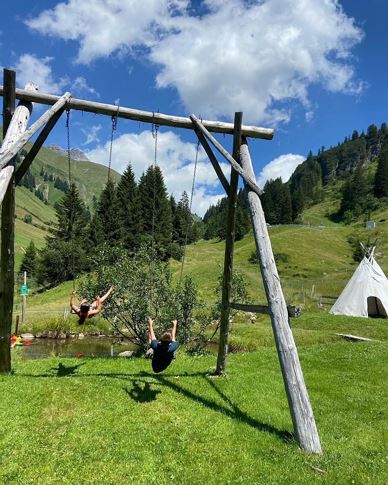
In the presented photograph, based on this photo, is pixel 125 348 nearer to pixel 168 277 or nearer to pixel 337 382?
pixel 168 277

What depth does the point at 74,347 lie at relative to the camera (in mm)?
33094

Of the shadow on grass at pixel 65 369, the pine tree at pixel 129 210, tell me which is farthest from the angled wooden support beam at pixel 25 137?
the pine tree at pixel 129 210

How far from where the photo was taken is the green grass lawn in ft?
25.5

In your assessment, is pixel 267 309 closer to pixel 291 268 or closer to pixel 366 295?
pixel 366 295

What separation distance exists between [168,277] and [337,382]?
9.65 m

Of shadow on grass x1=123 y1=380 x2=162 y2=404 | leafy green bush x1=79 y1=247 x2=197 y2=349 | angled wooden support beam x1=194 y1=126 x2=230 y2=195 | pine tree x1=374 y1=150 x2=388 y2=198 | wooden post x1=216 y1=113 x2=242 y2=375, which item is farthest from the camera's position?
pine tree x1=374 y1=150 x2=388 y2=198

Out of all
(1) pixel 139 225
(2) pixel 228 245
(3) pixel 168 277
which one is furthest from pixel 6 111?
(1) pixel 139 225

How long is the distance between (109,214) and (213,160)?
57.9 metres

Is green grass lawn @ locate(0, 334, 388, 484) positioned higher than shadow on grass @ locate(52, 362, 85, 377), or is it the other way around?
shadow on grass @ locate(52, 362, 85, 377)

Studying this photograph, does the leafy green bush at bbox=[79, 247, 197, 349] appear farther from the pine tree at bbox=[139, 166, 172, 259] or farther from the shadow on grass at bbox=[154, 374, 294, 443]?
the pine tree at bbox=[139, 166, 172, 259]

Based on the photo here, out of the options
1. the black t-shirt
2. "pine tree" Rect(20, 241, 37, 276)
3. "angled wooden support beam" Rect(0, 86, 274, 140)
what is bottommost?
the black t-shirt

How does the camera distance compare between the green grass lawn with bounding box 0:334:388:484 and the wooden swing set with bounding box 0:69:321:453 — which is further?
the wooden swing set with bounding box 0:69:321:453

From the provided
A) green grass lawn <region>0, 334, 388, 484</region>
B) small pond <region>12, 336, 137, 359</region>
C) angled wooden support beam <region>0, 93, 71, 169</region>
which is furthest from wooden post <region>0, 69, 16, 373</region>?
small pond <region>12, 336, 137, 359</region>

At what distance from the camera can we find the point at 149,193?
237 feet
